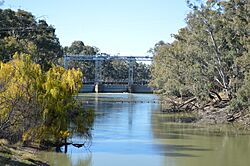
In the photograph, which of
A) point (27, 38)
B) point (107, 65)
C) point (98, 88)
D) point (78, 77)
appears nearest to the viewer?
point (78, 77)

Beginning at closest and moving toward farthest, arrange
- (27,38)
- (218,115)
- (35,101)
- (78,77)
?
1. (35,101)
2. (78,77)
3. (218,115)
4. (27,38)

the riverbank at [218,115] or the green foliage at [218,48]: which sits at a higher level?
the green foliage at [218,48]

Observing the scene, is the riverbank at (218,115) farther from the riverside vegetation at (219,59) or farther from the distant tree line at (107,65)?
the distant tree line at (107,65)

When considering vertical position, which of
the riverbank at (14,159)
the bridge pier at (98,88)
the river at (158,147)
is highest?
the bridge pier at (98,88)

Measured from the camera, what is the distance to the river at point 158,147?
73.9 ft

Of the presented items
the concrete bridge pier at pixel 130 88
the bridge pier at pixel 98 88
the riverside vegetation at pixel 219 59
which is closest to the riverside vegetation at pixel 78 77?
the riverside vegetation at pixel 219 59

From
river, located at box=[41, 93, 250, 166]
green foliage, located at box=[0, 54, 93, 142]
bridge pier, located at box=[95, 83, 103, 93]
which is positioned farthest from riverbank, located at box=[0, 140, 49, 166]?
bridge pier, located at box=[95, 83, 103, 93]

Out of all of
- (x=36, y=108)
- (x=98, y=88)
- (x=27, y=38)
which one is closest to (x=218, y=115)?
(x=36, y=108)

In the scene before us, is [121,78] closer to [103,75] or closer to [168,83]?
[103,75]

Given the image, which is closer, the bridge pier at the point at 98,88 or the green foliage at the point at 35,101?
the green foliage at the point at 35,101

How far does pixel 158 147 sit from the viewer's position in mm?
27312

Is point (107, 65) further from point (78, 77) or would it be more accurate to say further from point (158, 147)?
point (78, 77)

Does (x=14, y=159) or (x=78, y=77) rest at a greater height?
(x=78, y=77)

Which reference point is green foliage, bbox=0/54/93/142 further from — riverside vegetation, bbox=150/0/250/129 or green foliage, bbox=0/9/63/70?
green foliage, bbox=0/9/63/70
